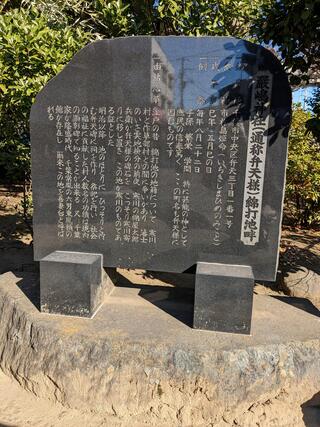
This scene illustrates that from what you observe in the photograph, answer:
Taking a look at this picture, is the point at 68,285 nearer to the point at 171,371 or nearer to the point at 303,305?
the point at 171,371

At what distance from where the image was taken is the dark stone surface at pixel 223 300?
304 centimetres

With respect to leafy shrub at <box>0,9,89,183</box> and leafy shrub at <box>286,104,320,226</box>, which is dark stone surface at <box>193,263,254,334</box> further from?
leafy shrub at <box>286,104,320,226</box>

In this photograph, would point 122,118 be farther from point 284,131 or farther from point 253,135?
point 284,131

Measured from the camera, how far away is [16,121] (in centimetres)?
536

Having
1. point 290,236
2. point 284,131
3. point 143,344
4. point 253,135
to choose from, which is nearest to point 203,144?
point 253,135

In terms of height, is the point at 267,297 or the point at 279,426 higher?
the point at 267,297

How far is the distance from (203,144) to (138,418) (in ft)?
7.15

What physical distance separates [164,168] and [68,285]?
4.28 feet

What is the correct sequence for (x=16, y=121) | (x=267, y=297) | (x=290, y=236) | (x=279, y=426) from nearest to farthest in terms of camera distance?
(x=279, y=426)
(x=267, y=297)
(x=16, y=121)
(x=290, y=236)

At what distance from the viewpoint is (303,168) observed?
6984 mm

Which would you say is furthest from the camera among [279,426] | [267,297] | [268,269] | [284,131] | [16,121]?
[16,121]

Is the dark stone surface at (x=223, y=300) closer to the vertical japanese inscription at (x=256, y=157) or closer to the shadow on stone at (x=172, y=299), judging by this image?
the shadow on stone at (x=172, y=299)

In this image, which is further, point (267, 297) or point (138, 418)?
point (267, 297)

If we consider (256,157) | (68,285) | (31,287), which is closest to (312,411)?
(256,157)
